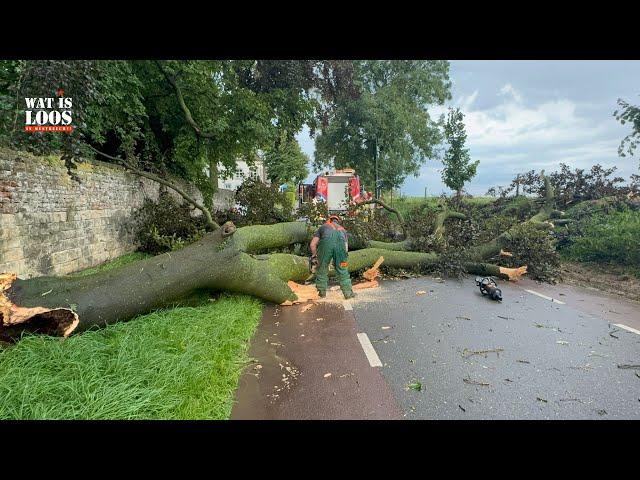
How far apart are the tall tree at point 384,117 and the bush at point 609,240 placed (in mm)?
14174

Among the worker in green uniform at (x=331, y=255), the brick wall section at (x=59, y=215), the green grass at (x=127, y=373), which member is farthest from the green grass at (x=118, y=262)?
the worker in green uniform at (x=331, y=255)

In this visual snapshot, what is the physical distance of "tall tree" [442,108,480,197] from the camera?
15.0 m

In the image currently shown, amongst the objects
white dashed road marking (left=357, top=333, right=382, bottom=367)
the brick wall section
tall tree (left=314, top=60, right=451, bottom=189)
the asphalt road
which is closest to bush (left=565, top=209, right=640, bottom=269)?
the asphalt road

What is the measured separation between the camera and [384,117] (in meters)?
22.7

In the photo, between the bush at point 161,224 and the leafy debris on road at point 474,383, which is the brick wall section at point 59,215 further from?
the leafy debris on road at point 474,383

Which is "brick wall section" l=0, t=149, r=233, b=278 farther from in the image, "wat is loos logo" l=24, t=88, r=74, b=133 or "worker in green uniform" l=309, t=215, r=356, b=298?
"worker in green uniform" l=309, t=215, r=356, b=298

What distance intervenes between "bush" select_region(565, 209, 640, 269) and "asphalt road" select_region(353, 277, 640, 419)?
322 centimetres

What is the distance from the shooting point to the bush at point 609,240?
334 inches

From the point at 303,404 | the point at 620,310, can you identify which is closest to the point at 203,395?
the point at 303,404

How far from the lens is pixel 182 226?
9.39m

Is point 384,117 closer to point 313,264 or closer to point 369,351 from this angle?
point 313,264

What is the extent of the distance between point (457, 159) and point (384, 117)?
8.99 metres

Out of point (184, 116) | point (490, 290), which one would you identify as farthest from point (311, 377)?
point (184, 116)

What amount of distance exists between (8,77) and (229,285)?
486cm
